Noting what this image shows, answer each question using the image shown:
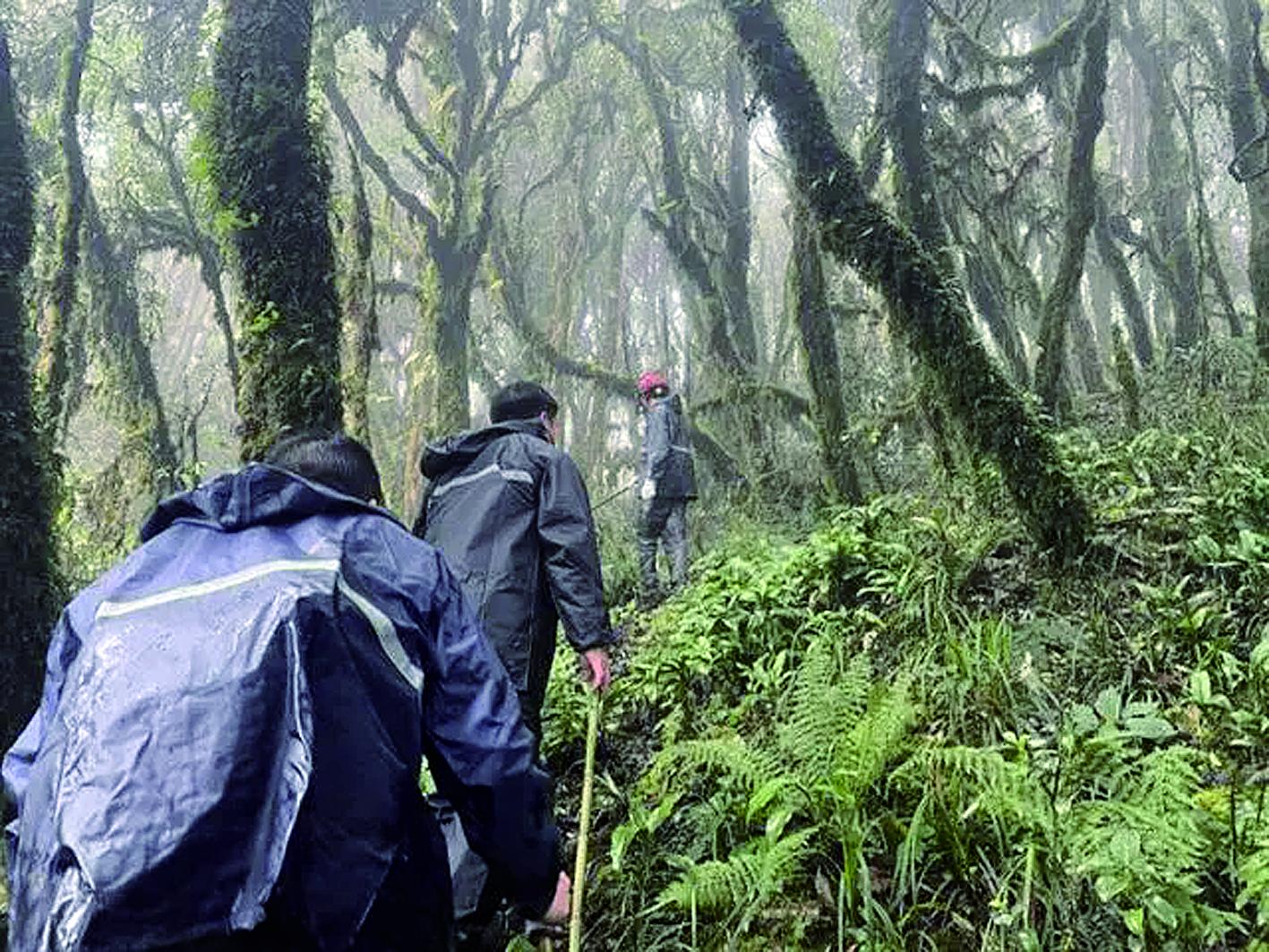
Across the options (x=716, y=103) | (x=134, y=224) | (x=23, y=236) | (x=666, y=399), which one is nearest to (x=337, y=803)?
(x=23, y=236)

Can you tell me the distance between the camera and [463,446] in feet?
14.2

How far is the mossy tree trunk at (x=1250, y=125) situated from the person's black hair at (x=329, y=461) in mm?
8315

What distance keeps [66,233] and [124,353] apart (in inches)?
155

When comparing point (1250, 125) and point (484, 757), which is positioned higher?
point (1250, 125)

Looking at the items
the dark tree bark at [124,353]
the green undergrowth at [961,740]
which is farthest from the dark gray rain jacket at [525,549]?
the dark tree bark at [124,353]

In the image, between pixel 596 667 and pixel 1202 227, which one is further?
pixel 1202 227

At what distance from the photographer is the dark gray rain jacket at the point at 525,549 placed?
396cm

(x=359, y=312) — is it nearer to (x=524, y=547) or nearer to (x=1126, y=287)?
(x=524, y=547)

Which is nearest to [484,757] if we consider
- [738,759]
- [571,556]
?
[738,759]

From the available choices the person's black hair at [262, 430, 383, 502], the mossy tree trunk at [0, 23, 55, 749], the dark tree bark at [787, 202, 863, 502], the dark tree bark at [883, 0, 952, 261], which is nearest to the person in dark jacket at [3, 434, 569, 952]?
the person's black hair at [262, 430, 383, 502]

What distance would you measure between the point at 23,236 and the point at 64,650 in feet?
14.0

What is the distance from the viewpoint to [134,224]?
14.1m

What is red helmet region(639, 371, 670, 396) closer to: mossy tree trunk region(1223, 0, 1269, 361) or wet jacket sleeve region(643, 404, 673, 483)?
wet jacket sleeve region(643, 404, 673, 483)

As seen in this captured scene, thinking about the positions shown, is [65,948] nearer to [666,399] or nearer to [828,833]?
[828,833]
